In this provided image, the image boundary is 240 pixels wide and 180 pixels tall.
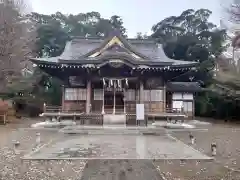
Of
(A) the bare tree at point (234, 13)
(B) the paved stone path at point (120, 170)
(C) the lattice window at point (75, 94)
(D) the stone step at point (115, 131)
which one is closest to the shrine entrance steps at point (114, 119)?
(D) the stone step at point (115, 131)

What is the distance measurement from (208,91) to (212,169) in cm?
3105

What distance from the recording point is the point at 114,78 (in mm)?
24500

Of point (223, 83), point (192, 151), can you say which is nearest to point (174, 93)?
point (223, 83)

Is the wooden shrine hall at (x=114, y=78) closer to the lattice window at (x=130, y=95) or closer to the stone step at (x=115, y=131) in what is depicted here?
the lattice window at (x=130, y=95)

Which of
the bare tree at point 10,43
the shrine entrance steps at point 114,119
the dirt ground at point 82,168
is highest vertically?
the bare tree at point 10,43

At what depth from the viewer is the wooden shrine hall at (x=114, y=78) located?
2372 cm

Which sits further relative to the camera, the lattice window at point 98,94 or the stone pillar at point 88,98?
the lattice window at point 98,94

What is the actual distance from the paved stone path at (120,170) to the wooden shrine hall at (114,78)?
1373 cm

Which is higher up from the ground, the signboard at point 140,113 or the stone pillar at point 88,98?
the stone pillar at point 88,98

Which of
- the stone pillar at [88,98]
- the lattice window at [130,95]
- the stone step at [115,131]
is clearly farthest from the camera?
the lattice window at [130,95]

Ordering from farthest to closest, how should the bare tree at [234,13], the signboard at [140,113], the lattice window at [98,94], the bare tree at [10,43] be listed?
the bare tree at [10,43], the lattice window at [98,94], the signboard at [140,113], the bare tree at [234,13]

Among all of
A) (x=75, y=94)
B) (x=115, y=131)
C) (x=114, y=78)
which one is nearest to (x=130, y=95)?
(x=114, y=78)

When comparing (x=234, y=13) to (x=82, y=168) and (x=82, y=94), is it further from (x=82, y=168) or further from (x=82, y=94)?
(x=82, y=94)

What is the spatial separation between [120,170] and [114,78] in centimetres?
1641
